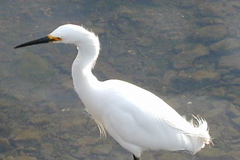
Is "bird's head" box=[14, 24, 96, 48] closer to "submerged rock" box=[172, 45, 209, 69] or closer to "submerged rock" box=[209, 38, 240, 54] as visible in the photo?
"submerged rock" box=[172, 45, 209, 69]

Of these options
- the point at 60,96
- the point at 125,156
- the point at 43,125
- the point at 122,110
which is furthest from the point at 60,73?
the point at 122,110

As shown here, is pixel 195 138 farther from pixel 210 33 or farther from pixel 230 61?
pixel 210 33

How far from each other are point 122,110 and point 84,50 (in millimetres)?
485

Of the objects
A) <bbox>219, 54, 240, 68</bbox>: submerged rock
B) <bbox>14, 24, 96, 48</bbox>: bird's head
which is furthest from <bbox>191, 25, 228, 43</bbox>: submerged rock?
<bbox>14, 24, 96, 48</bbox>: bird's head

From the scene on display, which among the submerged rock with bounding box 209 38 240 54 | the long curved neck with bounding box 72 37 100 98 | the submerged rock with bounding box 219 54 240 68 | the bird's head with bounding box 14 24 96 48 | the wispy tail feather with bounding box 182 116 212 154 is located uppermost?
the bird's head with bounding box 14 24 96 48

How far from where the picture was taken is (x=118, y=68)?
4.68 metres

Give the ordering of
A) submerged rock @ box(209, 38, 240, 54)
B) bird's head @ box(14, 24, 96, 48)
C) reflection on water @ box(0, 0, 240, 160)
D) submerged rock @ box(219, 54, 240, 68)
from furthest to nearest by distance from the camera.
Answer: submerged rock @ box(209, 38, 240, 54) < submerged rock @ box(219, 54, 240, 68) < reflection on water @ box(0, 0, 240, 160) < bird's head @ box(14, 24, 96, 48)

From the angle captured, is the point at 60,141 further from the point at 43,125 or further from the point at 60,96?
the point at 60,96

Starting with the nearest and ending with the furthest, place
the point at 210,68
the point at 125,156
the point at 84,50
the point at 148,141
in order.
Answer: the point at 84,50, the point at 148,141, the point at 125,156, the point at 210,68

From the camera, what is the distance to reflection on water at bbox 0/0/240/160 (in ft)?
13.1

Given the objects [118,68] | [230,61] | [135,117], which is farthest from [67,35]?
[230,61]

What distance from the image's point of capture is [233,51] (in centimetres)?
487

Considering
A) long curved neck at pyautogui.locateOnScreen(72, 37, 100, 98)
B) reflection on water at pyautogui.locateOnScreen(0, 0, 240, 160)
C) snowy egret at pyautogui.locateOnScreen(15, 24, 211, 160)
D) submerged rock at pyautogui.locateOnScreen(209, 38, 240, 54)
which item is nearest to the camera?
long curved neck at pyautogui.locateOnScreen(72, 37, 100, 98)

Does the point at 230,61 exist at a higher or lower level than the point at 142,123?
lower
